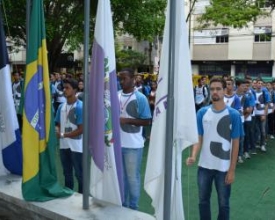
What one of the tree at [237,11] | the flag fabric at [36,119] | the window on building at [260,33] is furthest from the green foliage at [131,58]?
the flag fabric at [36,119]

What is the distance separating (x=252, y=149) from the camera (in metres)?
9.55

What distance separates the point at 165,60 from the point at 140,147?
1.64 metres

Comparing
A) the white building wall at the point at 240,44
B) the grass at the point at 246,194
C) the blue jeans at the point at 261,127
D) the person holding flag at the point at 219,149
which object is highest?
the white building wall at the point at 240,44

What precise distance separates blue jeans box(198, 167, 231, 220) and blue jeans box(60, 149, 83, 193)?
1.67 meters

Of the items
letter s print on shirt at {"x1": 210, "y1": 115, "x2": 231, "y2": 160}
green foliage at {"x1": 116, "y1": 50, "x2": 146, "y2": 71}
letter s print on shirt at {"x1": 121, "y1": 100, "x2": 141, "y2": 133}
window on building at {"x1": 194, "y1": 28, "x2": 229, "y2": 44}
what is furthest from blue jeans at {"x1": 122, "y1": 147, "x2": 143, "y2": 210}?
green foliage at {"x1": 116, "y1": 50, "x2": 146, "y2": 71}

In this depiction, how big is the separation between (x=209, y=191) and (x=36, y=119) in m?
1.95

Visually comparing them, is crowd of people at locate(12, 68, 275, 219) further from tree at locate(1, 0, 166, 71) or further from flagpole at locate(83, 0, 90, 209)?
tree at locate(1, 0, 166, 71)

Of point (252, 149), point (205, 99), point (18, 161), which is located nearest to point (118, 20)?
point (205, 99)

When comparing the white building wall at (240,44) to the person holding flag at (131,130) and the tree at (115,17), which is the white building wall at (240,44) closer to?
the tree at (115,17)

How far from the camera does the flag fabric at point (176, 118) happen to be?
3.39 meters

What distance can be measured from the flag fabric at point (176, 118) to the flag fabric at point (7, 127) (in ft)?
7.48

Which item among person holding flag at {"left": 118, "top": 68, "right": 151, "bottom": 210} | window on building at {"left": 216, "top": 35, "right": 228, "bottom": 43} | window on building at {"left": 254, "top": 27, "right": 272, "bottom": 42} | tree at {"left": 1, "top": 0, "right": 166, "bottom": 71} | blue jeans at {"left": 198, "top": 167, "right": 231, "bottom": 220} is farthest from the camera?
window on building at {"left": 216, "top": 35, "right": 228, "bottom": 43}

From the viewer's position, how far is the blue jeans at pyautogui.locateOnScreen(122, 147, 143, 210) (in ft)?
15.5

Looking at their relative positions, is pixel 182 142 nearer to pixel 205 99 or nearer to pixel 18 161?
pixel 18 161
